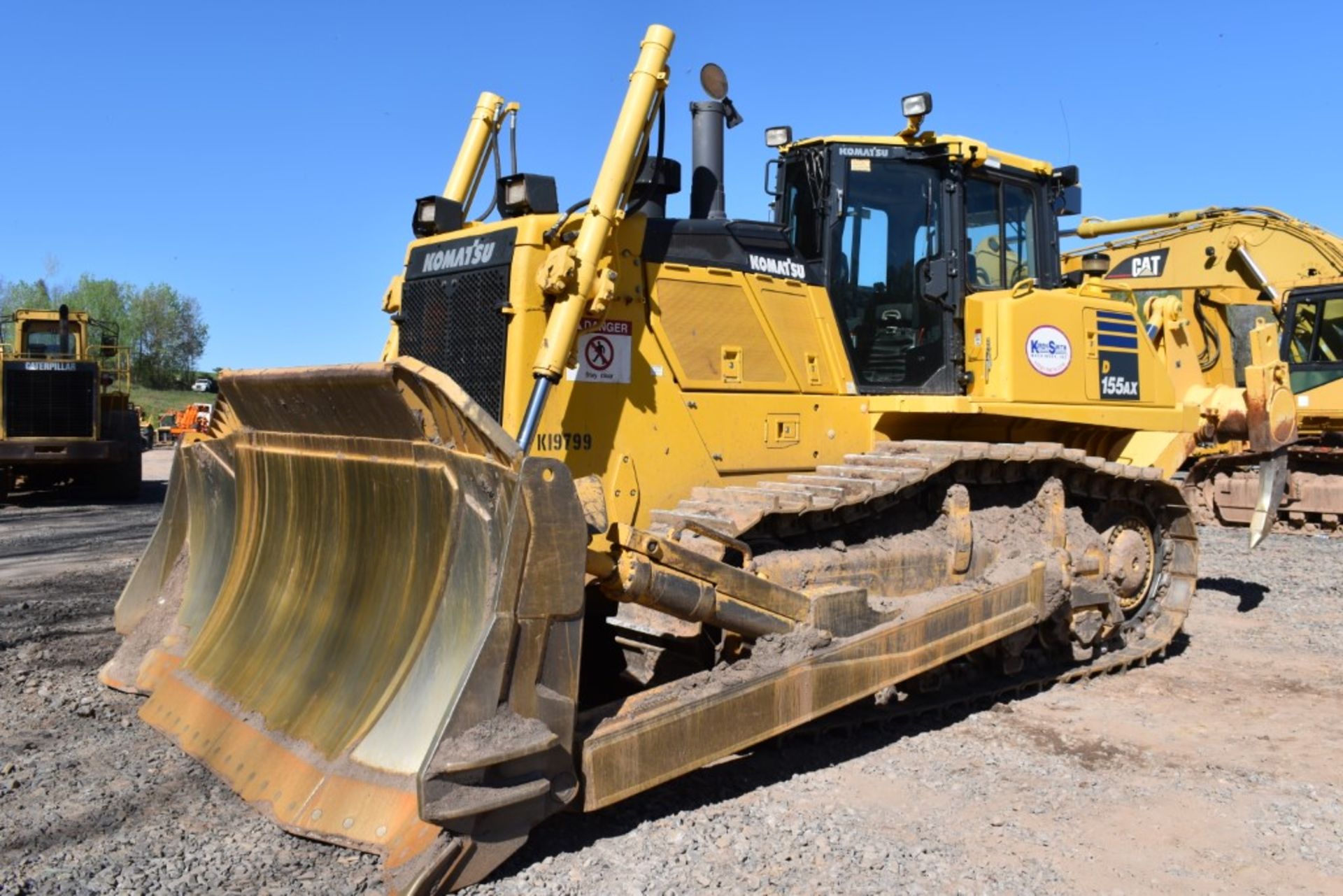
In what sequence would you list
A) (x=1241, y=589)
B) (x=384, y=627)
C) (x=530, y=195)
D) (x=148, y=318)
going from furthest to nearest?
(x=148, y=318) → (x=1241, y=589) → (x=530, y=195) → (x=384, y=627)

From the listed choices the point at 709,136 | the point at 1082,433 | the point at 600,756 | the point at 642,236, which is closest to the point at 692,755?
the point at 600,756

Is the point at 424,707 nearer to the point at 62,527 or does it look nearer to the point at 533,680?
the point at 533,680

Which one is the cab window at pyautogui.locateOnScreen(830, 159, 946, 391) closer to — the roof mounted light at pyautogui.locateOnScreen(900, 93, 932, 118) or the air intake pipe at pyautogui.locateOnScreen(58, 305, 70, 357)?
the roof mounted light at pyautogui.locateOnScreen(900, 93, 932, 118)

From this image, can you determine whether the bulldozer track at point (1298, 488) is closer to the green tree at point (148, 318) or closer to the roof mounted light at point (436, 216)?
the roof mounted light at point (436, 216)

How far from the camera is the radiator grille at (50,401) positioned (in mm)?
17703

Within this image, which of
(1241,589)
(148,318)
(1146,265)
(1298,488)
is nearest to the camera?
(1241,589)

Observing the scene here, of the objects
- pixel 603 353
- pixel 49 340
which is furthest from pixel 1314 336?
pixel 49 340

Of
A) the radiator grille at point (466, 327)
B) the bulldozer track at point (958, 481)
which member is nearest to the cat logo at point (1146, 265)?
the bulldozer track at point (958, 481)

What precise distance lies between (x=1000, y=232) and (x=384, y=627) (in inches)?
173

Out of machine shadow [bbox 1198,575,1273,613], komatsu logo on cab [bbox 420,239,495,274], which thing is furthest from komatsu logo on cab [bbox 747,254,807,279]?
machine shadow [bbox 1198,575,1273,613]

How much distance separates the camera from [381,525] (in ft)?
16.3

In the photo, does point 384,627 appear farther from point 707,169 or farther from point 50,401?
point 50,401

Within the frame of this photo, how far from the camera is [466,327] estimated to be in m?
5.73

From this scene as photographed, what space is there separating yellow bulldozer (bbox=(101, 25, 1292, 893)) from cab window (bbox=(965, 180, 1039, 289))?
0.03 meters
